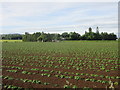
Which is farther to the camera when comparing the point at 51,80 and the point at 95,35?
the point at 95,35

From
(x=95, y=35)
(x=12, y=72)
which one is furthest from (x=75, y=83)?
(x=95, y=35)

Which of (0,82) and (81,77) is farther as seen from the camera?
(81,77)

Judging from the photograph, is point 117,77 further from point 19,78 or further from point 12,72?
point 12,72

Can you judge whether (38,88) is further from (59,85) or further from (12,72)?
(12,72)

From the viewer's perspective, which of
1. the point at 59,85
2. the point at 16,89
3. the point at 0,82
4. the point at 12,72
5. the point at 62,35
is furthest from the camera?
the point at 62,35

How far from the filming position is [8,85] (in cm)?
725

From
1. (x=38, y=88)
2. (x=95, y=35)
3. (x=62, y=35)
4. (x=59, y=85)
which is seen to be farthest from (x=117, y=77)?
(x=62, y=35)

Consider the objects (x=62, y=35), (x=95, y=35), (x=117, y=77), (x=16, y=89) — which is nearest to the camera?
(x=16, y=89)

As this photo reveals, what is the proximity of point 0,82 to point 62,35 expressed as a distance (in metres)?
129

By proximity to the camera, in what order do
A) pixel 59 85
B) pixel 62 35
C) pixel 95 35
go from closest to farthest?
pixel 59 85, pixel 95 35, pixel 62 35

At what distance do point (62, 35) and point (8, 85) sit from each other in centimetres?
12922

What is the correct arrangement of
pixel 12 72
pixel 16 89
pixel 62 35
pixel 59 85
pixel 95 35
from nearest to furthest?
1. pixel 16 89
2. pixel 59 85
3. pixel 12 72
4. pixel 95 35
5. pixel 62 35

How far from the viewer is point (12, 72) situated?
975 centimetres

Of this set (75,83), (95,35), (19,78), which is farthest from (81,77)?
(95,35)
